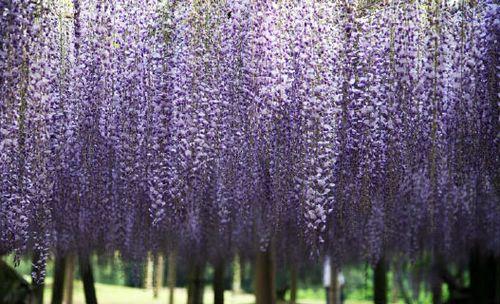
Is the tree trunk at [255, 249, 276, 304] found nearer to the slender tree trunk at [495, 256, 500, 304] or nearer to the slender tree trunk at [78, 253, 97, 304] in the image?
the slender tree trunk at [78, 253, 97, 304]

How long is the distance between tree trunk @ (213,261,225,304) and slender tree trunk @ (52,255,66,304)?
101 inches

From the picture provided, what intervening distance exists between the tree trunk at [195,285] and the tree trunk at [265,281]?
1948mm

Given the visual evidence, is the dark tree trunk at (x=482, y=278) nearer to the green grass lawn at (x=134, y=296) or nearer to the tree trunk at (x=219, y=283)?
the tree trunk at (x=219, y=283)

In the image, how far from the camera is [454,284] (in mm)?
13914

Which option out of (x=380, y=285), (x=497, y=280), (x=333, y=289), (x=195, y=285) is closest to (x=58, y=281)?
(x=195, y=285)

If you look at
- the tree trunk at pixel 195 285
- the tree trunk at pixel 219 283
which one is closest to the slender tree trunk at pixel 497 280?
the tree trunk at pixel 219 283

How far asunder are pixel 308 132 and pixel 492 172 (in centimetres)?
158

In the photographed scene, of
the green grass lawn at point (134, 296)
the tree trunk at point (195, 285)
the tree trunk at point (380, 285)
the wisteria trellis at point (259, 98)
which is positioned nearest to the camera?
the wisteria trellis at point (259, 98)

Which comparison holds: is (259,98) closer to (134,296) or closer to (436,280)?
(436,280)

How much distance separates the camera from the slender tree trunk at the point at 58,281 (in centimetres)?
1157

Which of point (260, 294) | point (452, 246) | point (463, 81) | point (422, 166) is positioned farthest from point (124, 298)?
point (463, 81)

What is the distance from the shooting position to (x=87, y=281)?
448 inches

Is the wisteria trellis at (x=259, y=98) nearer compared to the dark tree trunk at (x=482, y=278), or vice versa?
the wisteria trellis at (x=259, y=98)

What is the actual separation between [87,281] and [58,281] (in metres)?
0.66
